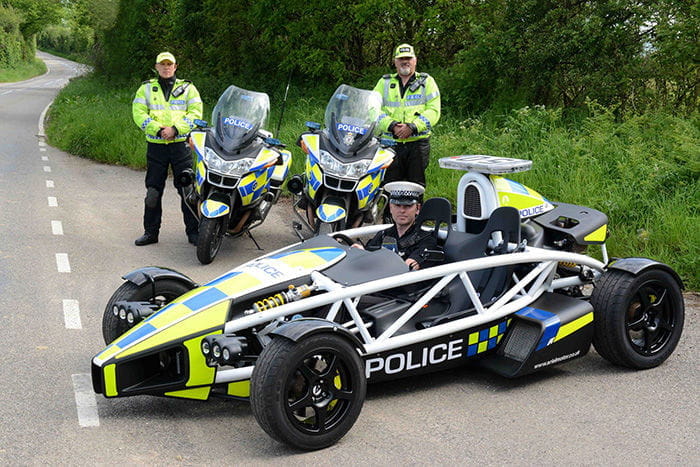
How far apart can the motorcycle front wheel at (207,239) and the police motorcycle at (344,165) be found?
1000mm

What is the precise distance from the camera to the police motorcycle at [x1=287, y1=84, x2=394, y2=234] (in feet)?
29.2

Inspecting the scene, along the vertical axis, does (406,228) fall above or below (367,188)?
above

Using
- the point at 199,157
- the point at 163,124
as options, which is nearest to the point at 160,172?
the point at 163,124

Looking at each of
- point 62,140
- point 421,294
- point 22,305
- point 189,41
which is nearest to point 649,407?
point 421,294

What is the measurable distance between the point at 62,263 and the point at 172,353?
14.5 ft

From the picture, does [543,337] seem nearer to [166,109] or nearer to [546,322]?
[546,322]

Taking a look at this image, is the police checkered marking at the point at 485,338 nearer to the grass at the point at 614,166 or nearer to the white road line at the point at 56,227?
the grass at the point at 614,166

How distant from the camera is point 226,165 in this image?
907 centimetres

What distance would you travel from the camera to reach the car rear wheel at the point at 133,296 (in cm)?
544

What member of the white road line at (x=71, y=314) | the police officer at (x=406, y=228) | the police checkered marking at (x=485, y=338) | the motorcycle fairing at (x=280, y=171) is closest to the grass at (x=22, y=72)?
the motorcycle fairing at (x=280, y=171)

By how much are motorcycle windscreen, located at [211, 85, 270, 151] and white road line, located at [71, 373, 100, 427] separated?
4.10 metres

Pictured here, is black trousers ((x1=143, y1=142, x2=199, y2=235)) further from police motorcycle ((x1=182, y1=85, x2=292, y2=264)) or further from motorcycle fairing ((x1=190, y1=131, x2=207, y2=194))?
motorcycle fairing ((x1=190, y1=131, x2=207, y2=194))

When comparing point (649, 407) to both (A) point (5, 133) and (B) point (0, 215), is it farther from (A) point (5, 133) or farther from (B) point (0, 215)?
(A) point (5, 133)

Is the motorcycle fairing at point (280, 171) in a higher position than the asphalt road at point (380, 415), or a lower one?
higher
